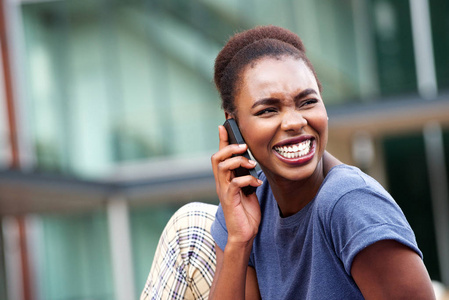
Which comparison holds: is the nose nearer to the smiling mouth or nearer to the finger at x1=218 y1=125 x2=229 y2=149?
the smiling mouth

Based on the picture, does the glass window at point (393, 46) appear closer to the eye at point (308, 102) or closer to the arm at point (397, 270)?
the eye at point (308, 102)

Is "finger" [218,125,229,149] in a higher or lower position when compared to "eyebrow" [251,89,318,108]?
lower

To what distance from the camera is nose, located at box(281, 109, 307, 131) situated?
2125mm

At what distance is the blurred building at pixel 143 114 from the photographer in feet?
45.1

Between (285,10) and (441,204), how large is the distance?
16.3 feet

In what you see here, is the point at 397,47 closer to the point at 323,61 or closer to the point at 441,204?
the point at 323,61

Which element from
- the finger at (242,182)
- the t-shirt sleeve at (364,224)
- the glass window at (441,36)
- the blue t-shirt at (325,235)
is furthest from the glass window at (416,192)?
the t-shirt sleeve at (364,224)

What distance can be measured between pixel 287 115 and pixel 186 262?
78cm

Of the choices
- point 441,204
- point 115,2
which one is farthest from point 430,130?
point 115,2

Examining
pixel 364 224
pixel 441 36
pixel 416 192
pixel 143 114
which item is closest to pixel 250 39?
pixel 364 224

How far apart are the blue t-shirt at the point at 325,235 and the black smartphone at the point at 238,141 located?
0.11 metres

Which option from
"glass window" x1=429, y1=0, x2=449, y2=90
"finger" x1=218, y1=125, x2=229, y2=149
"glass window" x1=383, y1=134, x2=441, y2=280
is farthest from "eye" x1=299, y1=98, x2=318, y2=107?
"glass window" x1=429, y1=0, x2=449, y2=90

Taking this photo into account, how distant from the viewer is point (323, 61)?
1395cm

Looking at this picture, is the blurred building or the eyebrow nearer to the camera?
the eyebrow
